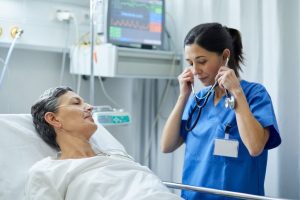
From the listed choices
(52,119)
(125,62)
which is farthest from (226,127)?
(125,62)

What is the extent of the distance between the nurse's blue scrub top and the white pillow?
A: 2.02 feet

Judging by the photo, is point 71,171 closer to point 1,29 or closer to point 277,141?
point 277,141

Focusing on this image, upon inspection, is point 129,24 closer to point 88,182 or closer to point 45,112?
point 45,112

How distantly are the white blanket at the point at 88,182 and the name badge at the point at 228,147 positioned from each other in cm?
29

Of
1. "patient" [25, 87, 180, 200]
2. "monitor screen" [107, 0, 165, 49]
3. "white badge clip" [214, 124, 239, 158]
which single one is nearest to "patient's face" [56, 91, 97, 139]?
"patient" [25, 87, 180, 200]

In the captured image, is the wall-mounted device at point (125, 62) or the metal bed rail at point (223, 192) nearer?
the metal bed rail at point (223, 192)

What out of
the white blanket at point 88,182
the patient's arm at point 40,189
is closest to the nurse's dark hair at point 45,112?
the white blanket at point 88,182

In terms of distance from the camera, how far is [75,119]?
172cm

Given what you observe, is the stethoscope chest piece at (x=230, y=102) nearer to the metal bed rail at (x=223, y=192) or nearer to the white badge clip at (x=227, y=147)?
the white badge clip at (x=227, y=147)

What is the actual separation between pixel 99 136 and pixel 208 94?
22.2 inches

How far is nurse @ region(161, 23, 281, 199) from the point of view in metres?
1.59

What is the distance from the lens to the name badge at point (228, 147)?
1.64 metres

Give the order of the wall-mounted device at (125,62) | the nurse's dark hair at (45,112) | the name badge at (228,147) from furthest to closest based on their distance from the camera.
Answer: the wall-mounted device at (125,62)
the nurse's dark hair at (45,112)
the name badge at (228,147)

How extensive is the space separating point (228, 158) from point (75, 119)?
649 mm
